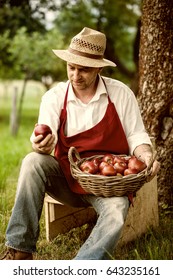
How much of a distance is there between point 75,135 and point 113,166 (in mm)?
426

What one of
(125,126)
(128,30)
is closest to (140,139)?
(125,126)

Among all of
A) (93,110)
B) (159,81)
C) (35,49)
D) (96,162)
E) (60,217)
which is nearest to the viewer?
(96,162)

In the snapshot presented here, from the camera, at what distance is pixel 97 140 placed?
132 inches

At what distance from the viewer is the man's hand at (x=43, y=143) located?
3082mm

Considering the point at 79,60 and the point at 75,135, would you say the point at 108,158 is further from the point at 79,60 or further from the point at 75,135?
the point at 79,60

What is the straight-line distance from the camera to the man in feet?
10.2

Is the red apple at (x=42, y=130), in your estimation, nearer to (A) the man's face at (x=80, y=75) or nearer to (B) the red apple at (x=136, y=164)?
(A) the man's face at (x=80, y=75)

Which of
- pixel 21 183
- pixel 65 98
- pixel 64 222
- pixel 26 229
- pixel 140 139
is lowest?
pixel 64 222

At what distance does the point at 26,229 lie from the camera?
10.1ft

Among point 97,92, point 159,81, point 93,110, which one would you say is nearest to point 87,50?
point 97,92

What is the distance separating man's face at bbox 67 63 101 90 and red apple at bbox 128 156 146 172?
0.65 m

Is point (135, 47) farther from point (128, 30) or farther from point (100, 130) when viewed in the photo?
point (128, 30)

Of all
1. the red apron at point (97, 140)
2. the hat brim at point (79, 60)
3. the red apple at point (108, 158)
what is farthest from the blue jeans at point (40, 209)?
the hat brim at point (79, 60)

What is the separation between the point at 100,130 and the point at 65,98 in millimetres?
336
